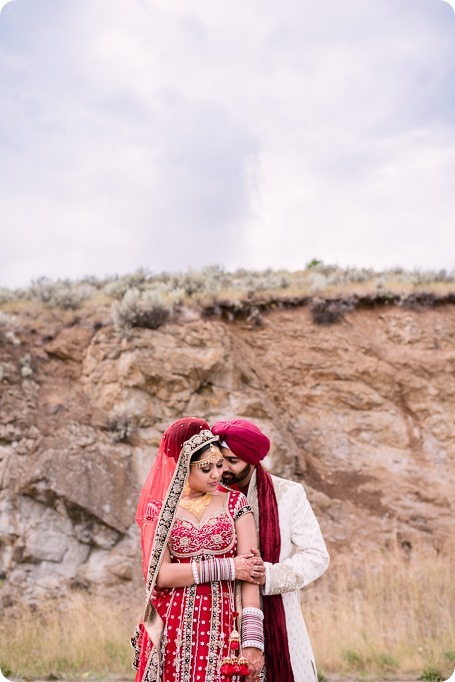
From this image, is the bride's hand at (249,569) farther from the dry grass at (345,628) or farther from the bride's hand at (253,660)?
the dry grass at (345,628)

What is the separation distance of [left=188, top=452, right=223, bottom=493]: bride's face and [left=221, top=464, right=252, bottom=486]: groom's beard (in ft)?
0.85

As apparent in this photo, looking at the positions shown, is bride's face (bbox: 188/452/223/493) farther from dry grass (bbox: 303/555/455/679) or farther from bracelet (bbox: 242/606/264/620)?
dry grass (bbox: 303/555/455/679)

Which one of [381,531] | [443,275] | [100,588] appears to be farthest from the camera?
[443,275]

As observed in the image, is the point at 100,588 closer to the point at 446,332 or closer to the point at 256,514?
the point at 256,514

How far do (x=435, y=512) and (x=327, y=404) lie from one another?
240cm

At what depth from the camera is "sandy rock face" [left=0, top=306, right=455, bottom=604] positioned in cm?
932

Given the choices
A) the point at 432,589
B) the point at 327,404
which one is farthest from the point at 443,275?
the point at 432,589

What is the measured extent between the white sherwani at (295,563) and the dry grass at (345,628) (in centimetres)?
388

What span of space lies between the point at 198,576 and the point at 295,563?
1.94 feet

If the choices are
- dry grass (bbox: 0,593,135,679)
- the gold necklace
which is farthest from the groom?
dry grass (bbox: 0,593,135,679)

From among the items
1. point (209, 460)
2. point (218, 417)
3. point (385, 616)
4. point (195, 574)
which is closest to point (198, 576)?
point (195, 574)

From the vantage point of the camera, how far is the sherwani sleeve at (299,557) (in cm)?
344

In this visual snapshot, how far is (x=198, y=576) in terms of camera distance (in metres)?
3.26

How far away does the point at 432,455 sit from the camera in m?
10.7
